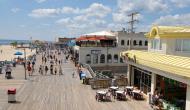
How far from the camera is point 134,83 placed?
29.6 meters

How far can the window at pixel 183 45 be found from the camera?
2237 centimetres

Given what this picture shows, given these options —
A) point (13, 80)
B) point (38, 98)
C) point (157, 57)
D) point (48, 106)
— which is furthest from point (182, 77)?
point (13, 80)

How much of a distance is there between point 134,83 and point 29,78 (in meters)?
12.6

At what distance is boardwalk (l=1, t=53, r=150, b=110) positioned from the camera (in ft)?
70.2

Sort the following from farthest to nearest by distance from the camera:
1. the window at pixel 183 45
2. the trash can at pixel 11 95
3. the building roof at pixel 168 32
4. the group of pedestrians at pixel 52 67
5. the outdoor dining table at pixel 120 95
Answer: the group of pedestrians at pixel 52 67 < the outdoor dining table at pixel 120 95 < the trash can at pixel 11 95 < the window at pixel 183 45 < the building roof at pixel 168 32

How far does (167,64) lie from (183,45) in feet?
15.8

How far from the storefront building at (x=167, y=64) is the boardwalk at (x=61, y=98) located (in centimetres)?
209

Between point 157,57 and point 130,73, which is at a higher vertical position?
point 157,57

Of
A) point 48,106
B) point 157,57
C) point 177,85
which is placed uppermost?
point 157,57

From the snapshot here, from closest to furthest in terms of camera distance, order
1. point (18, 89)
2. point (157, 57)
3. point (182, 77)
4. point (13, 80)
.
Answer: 1. point (182, 77)
2. point (157, 57)
3. point (18, 89)
4. point (13, 80)

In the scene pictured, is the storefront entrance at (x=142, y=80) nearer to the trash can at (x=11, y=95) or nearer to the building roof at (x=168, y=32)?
the building roof at (x=168, y=32)

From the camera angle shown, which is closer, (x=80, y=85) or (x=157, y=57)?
(x=157, y=57)

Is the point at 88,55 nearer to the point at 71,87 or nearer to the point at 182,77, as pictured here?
the point at 71,87

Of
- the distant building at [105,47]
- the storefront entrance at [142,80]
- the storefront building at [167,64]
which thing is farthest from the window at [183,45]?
the distant building at [105,47]
